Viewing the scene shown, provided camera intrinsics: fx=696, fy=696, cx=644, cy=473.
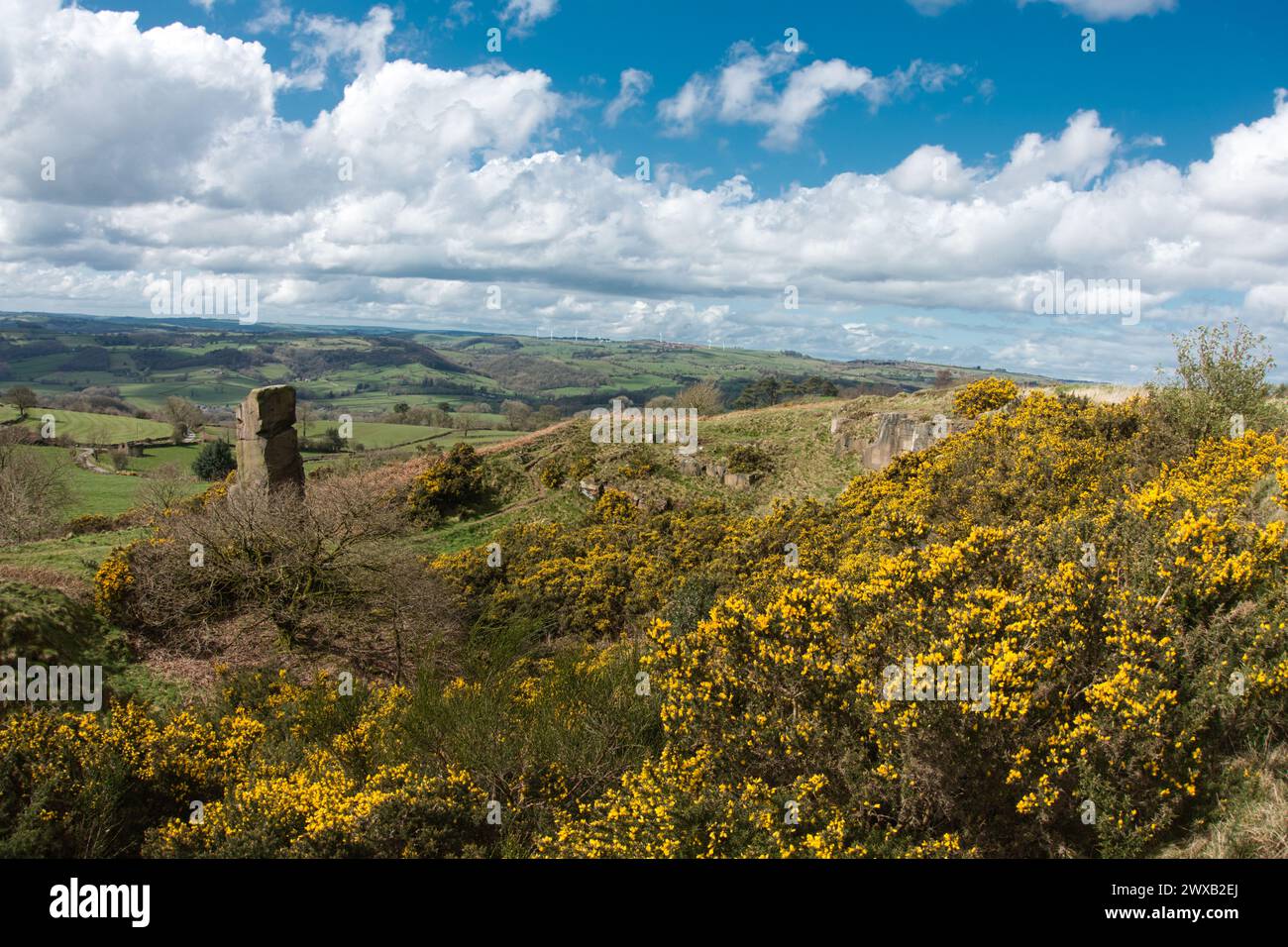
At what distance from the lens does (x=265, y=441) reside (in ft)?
76.8

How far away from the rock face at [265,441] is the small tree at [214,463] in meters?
37.3

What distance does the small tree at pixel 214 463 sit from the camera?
56438 millimetres

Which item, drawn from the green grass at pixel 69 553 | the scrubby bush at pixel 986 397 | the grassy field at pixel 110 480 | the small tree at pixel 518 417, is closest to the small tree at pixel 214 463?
the grassy field at pixel 110 480

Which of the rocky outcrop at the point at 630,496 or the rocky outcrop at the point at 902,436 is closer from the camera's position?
the rocky outcrop at the point at 902,436

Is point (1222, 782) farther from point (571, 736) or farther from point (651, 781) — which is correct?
point (571, 736)

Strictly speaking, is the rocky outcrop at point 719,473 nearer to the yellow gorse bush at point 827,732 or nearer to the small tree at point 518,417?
the yellow gorse bush at point 827,732

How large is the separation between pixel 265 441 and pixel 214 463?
4041 centimetres

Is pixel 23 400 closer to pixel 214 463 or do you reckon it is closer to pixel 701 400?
pixel 214 463

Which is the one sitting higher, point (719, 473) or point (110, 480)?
point (719, 473)

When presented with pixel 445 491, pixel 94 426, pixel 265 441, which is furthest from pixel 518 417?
pixel 265 441

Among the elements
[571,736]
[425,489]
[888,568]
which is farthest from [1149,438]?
[425,489]
